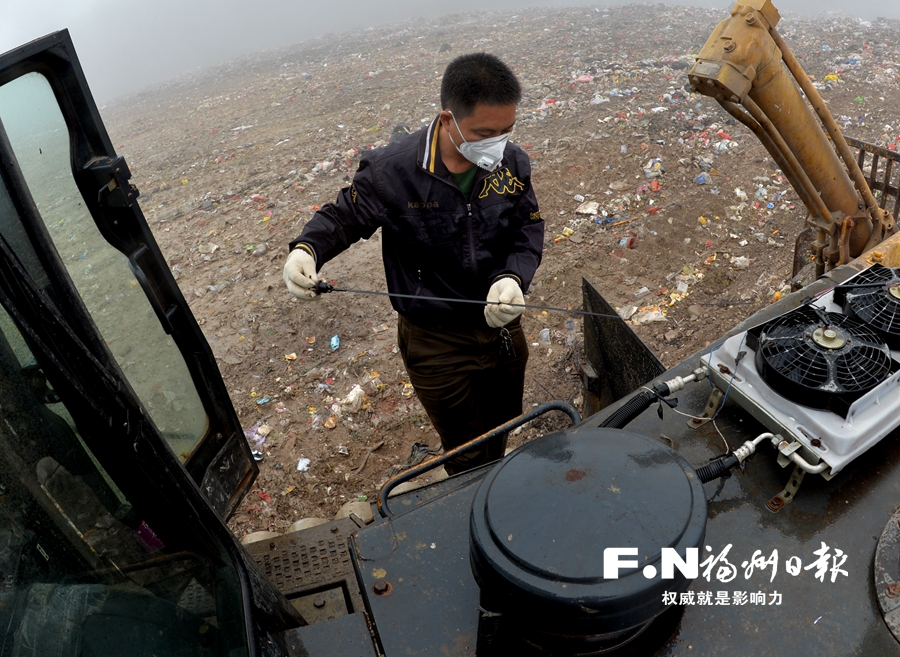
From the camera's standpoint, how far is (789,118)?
9.67ft

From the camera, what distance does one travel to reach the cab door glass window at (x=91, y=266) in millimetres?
1762

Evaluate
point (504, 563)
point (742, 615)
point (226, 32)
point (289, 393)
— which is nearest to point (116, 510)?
point (504, 563)

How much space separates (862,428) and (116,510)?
1.88 m

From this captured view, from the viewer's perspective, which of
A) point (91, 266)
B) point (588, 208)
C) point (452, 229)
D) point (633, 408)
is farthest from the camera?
point (588, 208)

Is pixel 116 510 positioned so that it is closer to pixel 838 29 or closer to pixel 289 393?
pixel 289 393

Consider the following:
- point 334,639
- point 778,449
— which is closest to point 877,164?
point 778,449

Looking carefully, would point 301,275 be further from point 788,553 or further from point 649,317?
point 649,317

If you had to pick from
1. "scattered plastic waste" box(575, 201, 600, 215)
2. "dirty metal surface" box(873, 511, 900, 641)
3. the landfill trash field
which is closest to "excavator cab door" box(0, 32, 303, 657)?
"dirty metal surface" box(873, 511, 900, 641)

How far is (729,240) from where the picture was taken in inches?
218

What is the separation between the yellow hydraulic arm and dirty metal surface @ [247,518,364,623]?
2.54m

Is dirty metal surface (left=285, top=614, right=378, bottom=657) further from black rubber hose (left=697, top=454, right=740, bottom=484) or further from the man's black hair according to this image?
the man's black hair

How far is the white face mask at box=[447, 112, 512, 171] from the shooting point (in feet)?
8.29

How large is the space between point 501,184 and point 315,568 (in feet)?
5.66

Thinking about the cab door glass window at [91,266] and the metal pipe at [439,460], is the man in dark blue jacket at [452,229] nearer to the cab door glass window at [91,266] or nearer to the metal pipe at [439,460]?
the cab door glass window at [91,266]
